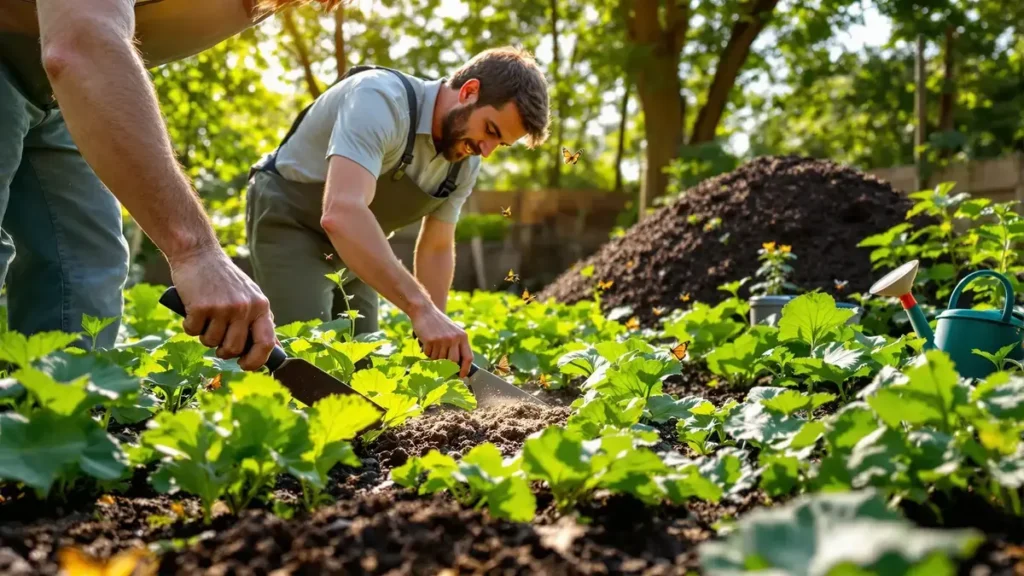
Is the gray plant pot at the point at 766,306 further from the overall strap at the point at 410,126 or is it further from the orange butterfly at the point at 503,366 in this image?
the overall strap at the point at 410,126

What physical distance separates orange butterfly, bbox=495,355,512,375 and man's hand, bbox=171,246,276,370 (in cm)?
175

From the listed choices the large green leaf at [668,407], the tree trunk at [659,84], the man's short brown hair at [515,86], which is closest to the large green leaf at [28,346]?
the large green leaf at [668,407]

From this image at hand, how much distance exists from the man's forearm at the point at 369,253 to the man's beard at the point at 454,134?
60cm

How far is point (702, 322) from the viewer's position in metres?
3.65

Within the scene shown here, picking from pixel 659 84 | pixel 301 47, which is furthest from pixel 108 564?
pixel 301 47

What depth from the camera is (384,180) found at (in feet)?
12.0

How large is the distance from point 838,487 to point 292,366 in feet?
4.04

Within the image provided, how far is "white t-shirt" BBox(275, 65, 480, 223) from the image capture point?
310 centimetres

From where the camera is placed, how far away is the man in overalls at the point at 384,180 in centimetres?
291

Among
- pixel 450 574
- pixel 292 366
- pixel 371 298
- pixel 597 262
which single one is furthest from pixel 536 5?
pixel 450 574

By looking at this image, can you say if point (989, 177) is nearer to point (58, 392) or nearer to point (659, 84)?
point (659, 84)

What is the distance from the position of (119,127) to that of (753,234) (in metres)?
4.70

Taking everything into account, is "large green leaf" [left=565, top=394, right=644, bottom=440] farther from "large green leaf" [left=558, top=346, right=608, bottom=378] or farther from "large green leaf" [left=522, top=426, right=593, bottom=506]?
"large green leaf" [left=558, top=346, right=608, bottom=378]

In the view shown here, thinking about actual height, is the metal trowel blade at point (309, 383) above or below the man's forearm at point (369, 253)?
below
